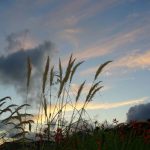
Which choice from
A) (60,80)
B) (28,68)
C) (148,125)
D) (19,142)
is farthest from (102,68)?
(148,125)

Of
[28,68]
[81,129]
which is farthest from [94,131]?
[28,68]

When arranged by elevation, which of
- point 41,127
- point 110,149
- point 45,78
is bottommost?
point 110,149

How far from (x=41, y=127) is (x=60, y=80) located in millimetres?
867

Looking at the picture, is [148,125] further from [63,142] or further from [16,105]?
[16,105]

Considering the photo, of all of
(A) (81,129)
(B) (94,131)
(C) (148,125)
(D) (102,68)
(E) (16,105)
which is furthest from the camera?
(C) (148,125)

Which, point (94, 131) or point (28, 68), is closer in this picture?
point (28, 68)

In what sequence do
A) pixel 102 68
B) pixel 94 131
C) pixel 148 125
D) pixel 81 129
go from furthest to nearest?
pixel 148 125 → pixel 94 131 → pixel 81 129 → pixel 102 68

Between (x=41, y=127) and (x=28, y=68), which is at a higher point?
(x=28, y=68)

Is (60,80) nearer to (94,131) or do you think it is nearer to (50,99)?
(50,99)

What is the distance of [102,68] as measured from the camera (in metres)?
7.49

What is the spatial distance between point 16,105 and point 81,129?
200 cm

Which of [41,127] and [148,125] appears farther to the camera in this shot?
[148,125]

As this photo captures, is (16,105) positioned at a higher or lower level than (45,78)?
lower

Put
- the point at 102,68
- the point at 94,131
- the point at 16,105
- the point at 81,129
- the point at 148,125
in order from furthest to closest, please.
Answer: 1. the point at 148,125
2. the point at 94,131
3. the point at 81,129
4. the point at 102,68
5. the point at 16,105
